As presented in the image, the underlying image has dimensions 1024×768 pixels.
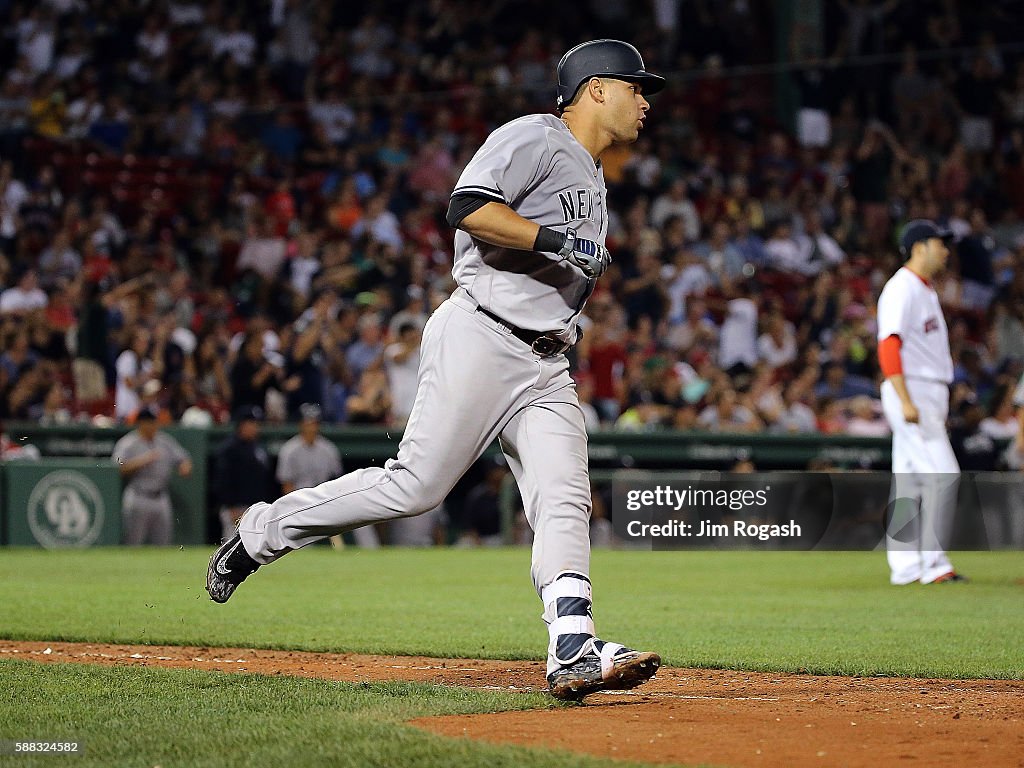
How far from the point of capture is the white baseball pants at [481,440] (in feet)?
15.2

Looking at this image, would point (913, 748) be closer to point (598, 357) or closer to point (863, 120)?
point (598, 357)

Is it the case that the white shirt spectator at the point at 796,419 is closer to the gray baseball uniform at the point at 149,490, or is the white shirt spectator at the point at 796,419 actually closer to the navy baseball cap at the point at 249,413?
the navy baseball cap at the point at 249,413

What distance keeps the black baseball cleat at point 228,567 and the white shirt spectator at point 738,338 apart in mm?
11375

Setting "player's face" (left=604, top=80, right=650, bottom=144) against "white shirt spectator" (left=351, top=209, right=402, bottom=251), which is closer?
"player's face" (left=604, top=80, right=650, bottom=144)

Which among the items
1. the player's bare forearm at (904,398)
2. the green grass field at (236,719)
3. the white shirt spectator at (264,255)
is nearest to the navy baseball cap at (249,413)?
the white shirt spectator at (264,255)

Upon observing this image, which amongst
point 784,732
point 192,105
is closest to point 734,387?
point 192,105

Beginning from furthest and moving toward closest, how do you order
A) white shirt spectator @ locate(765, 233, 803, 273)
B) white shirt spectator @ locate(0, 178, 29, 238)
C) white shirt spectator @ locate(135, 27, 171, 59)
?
1. white shirt spectator @ locate(135, 27, 171, 59)
2. white shirt spectator @ locate(765, 233, 803, 273)
3. white shirt spectator @ locate(0, 178, 29, 238)

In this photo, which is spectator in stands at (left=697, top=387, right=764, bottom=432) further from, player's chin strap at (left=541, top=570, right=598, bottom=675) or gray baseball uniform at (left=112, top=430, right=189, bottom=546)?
player's chin strap at (left=541, top=570, right=598, bottom=675)

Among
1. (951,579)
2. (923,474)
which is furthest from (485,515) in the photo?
(923,474)

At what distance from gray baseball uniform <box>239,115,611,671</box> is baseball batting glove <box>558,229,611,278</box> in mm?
65

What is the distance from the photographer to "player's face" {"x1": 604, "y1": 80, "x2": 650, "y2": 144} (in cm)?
490

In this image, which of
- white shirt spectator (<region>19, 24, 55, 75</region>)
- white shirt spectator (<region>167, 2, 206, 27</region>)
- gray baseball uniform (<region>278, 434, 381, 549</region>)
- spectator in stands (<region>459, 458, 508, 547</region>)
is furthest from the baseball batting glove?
white shirt spectator (<region>167, 2, 206, 27</region>)

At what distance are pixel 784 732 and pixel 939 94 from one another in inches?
709

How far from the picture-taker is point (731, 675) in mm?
5453
